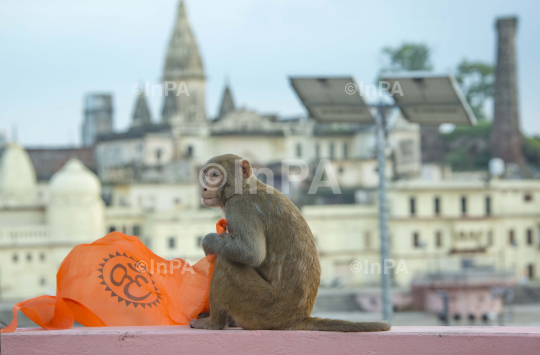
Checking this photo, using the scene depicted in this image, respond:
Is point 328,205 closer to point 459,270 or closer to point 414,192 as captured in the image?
point 414,192

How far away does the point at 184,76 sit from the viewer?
239 ft

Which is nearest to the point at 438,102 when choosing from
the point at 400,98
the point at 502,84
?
the point at 400,98

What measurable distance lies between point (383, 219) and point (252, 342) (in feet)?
18.2

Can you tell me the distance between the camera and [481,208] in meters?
57.0

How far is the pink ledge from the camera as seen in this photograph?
15.8 ft

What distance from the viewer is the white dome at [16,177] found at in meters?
59.8

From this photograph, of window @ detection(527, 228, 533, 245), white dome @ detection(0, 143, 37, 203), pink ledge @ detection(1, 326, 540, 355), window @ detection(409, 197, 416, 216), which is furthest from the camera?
white dome @ detection(0, 143, 37, 203)

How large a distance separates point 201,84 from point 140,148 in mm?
10599

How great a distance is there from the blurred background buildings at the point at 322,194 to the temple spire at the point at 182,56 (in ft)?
0.37

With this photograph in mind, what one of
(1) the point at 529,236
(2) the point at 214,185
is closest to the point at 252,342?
(2) the point at 214,185

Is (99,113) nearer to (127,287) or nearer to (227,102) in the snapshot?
(227,102)

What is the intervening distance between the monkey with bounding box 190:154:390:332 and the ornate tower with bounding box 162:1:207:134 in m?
66.2

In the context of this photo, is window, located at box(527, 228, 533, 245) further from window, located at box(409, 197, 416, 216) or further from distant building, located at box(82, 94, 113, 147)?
distant building, located at box(82, 94, 113, 147)

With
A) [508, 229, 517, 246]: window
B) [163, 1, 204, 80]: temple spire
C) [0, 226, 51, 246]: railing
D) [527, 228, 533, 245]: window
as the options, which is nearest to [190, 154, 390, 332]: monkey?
[0, 226, 51, 246]: railing
